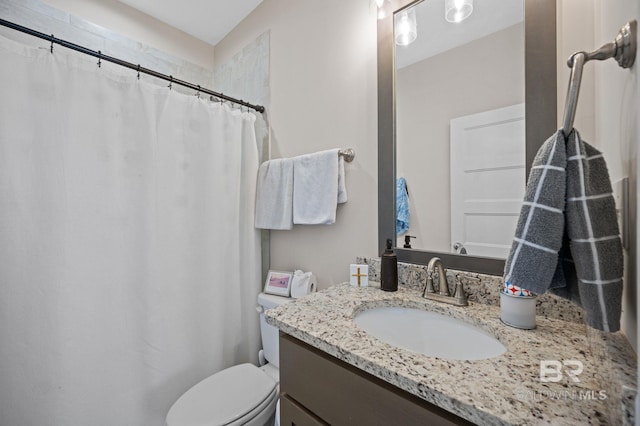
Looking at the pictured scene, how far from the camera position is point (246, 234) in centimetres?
159

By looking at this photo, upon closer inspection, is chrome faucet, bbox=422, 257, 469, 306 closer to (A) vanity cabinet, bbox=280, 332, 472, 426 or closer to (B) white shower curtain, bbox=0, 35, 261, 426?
(A) vanity cabinet, bbox=280, 332, 472, 426

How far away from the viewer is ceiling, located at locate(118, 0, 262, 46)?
1.68 metres

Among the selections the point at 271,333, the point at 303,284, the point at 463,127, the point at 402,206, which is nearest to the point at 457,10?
the point at 463,127

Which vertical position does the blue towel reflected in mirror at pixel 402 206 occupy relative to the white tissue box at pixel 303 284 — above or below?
above

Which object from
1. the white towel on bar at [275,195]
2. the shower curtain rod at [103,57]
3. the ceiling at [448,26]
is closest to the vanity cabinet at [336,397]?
the white towel on bar at [275,195]

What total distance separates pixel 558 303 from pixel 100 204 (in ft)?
5.55

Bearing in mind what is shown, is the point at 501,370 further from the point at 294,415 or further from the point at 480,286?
the point at 294,415

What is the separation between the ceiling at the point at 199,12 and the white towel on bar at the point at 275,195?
43.3 inches

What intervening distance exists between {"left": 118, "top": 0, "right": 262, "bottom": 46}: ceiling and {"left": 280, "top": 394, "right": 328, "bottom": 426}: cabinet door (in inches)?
84.3

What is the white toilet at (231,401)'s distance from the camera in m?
0.97

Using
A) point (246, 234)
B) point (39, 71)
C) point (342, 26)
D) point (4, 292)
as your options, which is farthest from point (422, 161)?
point (4, 292)

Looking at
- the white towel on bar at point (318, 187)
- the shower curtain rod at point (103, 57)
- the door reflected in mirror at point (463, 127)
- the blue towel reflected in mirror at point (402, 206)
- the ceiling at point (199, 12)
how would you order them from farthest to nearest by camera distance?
1. the ceiling at point (199, 12)
2. the white towel on bar at point (318, 187)
3. the blue towel reflected in mirror at point (402, 206)
4. the shower curtain rod at point (103, 57)
5. the door reflected in mirror at point (463, 127)

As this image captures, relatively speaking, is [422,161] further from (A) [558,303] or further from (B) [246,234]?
(B) [246,234]

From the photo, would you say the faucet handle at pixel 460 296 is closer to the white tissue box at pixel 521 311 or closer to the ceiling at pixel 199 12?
the white tissue box at pixel 521 311
